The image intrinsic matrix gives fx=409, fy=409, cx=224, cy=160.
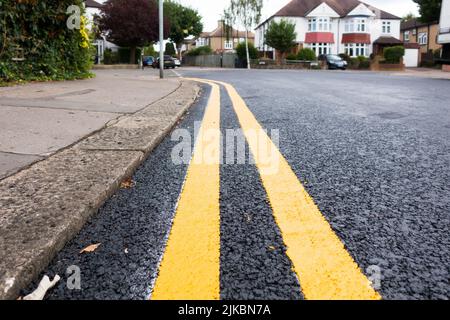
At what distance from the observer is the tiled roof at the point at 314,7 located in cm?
5378

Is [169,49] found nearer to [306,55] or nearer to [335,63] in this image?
[306,55]

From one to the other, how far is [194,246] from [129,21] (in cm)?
4209

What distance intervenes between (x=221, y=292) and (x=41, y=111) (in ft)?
14.4

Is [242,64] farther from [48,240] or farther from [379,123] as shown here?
[48,240]

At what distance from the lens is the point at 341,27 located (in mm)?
53844

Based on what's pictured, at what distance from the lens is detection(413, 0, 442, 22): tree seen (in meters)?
44.3

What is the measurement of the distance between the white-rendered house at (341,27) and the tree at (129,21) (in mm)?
17178

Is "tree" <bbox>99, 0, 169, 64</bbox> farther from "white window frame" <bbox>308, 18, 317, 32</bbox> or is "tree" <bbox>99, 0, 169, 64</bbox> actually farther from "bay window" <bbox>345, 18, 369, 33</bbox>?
"bay window" <bbox>345, 18, 369, 33</bbox>

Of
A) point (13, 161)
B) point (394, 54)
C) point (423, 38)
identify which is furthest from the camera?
point (423, 38)

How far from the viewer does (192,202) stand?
206cm

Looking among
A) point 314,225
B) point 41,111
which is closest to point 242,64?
point 41,111

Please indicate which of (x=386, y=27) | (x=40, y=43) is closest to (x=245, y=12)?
(x=386, y=27)

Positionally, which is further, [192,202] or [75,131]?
[75,131]
